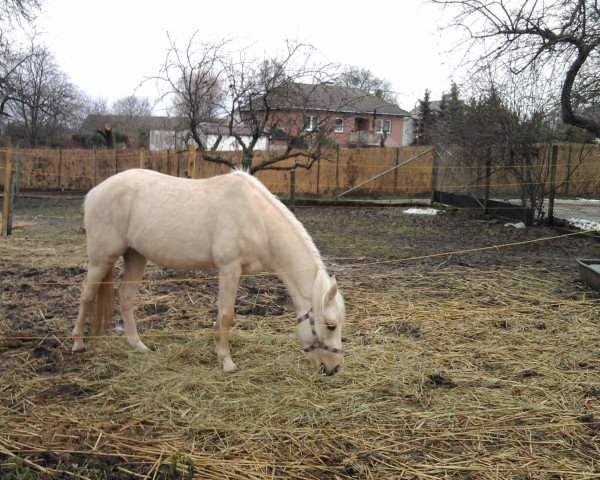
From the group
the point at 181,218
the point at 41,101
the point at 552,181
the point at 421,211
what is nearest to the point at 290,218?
the point at 181,218

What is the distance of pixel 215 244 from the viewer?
447 cm

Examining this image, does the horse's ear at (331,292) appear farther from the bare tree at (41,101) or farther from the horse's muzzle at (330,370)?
the bare tree at (41,101)

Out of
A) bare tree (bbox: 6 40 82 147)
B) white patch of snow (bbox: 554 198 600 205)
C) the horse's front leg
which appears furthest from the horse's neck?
bare tree (bbox: 6 40 82 147)

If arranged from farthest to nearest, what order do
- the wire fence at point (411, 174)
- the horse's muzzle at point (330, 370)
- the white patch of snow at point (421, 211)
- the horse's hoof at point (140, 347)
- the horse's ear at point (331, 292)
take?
the white patch of snow at point (421, 211), the wire fence at point (411, 174), the horse's hoof at point (140, 347), the horse's muzzle at point (330, 370), the horse's ear at point (331, 292)

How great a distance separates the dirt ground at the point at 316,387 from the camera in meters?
3.06

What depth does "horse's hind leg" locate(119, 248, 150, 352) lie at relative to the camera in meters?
4.89

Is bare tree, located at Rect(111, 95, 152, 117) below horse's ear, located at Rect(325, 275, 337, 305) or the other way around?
the other way around

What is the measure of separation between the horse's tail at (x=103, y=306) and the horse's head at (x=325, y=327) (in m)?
2.00

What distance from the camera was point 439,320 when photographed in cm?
568

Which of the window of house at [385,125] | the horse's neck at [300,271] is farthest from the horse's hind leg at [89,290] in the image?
the window of house at [385,125]

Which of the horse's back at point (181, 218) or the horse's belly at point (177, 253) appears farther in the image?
the horse's belly at point (177, 253)

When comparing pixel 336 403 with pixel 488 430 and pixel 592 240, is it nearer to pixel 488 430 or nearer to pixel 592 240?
pixel 488 430

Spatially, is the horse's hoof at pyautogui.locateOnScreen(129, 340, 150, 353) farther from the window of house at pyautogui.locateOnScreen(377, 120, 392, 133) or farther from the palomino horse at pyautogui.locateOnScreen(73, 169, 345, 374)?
the window of house at pyautogui.locateOnScreen(377, 120, 392, 133)

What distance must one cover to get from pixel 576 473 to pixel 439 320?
2779 mm
